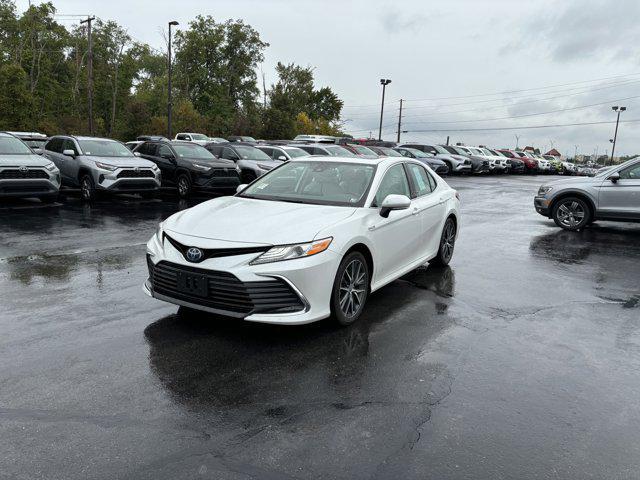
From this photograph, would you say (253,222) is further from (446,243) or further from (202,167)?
(202,167)

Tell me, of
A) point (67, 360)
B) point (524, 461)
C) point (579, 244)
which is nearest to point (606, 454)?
point (524, 461)

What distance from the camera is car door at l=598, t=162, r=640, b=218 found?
10.8m

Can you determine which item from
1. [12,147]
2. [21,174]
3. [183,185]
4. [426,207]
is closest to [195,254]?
[426,207]

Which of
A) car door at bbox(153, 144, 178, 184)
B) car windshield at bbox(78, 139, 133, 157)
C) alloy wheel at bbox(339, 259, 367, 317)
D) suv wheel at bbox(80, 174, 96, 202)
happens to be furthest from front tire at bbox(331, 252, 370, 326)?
car door at bbox(153, 144, 178, 184)

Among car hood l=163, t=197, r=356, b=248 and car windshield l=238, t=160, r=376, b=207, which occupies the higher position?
car windshield l=238, t=160, r=376, b=207

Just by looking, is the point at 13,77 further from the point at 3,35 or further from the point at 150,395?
the point at 150,395

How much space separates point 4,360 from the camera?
160 inches

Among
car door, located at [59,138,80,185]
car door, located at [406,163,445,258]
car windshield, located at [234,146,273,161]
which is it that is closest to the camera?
car door, located at [406,163,445,258]

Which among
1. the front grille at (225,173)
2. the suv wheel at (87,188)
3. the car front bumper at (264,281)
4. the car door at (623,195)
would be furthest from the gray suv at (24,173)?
the car door at (623,195)

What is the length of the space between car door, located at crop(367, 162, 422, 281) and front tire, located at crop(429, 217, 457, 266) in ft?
3.52

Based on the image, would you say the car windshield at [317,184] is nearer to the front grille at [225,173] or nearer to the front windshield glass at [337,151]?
the front grille at [225,173]

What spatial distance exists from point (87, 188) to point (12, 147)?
6.33ft

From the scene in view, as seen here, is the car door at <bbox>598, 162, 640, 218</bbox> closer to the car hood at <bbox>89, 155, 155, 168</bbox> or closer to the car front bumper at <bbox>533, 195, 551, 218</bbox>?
the car front bumper at <bbox>533, 195, 551, 218</bbox>

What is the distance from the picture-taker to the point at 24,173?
11.9 m
